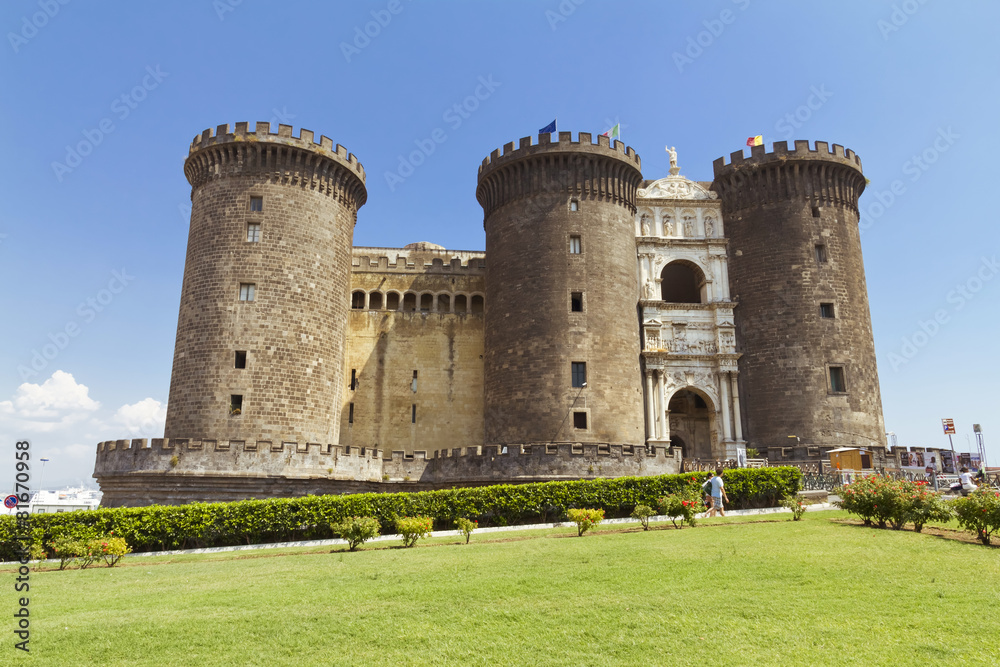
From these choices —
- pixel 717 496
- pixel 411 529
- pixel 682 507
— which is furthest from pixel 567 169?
pixel 411 529

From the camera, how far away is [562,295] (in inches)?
1326

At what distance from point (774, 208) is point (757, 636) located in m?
31.7

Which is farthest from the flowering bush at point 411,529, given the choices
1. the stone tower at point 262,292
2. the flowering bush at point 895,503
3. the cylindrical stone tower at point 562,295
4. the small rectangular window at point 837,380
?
the small rectangular window at point 837,380

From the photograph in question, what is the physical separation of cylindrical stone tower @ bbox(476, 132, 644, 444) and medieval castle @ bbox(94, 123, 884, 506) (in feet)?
0.34

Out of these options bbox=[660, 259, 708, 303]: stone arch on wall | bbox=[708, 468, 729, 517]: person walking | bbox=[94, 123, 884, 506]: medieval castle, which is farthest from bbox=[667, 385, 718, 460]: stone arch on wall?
bbox=[708, 468, 729, 517]: person walking

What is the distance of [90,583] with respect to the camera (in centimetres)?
1400

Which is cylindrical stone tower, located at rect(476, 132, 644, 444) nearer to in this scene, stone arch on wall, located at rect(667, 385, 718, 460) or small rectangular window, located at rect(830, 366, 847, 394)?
stone arch on wall, located at rect(667, 385, 718, 460)

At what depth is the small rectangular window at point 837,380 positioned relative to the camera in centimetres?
3400

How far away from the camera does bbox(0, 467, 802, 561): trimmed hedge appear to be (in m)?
20.2

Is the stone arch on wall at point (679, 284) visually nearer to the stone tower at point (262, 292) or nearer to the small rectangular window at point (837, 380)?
the small rectangular window at point (837, 380)

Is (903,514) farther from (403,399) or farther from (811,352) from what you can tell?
(403,399)

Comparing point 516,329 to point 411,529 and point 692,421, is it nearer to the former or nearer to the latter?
point 692,421

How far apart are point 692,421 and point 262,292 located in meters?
22.8

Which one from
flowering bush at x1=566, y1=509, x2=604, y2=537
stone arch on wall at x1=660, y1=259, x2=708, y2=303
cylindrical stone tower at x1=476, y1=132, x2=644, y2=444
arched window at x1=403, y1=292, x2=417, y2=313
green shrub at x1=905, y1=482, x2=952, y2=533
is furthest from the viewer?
stone arch on wall at x1=660, y1=259, x2=708, y2=303
